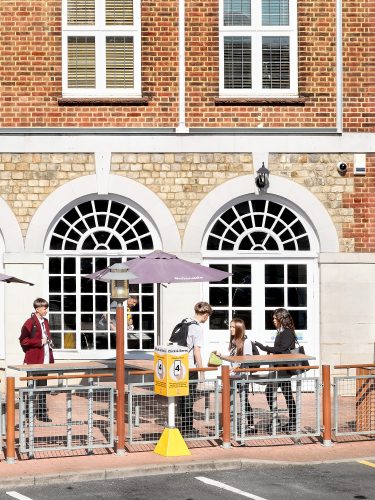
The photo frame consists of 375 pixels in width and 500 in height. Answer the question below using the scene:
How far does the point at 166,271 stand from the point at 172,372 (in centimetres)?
310

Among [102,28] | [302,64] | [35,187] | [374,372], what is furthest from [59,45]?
[374,372]

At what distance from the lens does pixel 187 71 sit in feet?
67.6

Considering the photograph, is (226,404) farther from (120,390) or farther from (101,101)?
(101,101)

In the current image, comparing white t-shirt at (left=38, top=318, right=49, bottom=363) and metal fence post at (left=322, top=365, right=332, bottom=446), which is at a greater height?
white t-shirt at (left=38, top=318, right=49, bottom=363)

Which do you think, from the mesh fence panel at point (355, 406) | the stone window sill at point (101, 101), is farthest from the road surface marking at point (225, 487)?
the stone window sill at point (101, 101)

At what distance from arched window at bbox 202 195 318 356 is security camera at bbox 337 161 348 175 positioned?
0.94 m

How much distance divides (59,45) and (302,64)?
3904mm

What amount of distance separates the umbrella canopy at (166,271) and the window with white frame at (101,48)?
3598 millimetres

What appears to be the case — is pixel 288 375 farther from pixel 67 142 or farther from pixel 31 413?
pixel 67 142

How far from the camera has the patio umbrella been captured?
57.8 feet

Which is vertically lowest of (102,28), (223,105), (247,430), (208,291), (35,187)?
(247,430)

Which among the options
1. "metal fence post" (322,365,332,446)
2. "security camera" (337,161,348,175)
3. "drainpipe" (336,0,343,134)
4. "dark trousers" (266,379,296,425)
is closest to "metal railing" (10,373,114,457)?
"dark trousers" (266,379,296,425)

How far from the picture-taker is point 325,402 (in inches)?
616

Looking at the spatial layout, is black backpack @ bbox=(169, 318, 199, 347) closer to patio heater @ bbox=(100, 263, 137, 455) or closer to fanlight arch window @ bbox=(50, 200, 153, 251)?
patio heater @ bbox=(100, 263, 137, 455)
